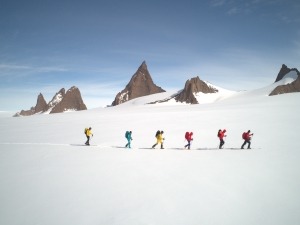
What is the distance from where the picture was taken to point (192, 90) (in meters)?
142

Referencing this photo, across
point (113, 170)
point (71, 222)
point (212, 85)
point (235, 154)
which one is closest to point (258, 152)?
point (235, 154)

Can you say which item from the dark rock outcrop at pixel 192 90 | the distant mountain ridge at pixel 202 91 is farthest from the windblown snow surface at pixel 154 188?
the dark rock outcrop at pixel 192 90

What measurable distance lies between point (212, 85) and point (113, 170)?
164 m

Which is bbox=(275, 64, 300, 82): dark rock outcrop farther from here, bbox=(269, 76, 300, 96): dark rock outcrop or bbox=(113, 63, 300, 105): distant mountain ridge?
bbox=(269, 76, 300, 96): dark rock outcrop

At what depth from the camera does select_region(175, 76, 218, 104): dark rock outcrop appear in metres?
137

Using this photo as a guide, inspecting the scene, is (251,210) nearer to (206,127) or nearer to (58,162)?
(58,162)

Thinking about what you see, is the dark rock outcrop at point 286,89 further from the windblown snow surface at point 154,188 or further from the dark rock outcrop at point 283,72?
the windblown snow surface at point 154,188

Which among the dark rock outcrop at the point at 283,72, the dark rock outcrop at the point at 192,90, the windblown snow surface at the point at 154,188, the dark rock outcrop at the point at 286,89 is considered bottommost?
the windblown snow surface at the point at 154,188

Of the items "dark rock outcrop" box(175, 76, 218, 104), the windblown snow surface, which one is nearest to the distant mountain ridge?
"dark rock outcrop" box(175, 76, 218, 104)

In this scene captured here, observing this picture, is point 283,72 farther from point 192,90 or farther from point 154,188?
point 154,188

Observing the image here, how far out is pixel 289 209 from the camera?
7637mm

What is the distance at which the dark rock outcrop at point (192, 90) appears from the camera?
136837mm

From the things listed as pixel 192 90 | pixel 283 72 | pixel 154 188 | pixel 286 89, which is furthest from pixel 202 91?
pixel 154 188

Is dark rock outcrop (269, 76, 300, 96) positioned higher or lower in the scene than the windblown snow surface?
higher
